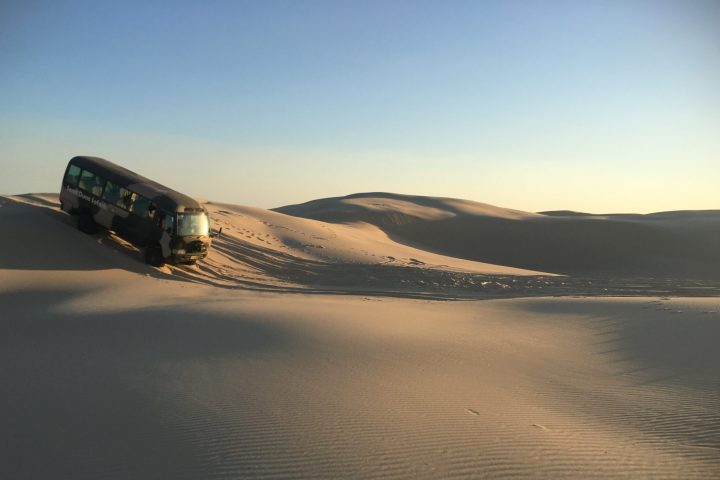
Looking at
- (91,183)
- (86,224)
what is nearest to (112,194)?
(91,183)

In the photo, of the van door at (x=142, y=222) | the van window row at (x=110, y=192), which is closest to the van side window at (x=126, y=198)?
A: the van window row at (x=110, y=192)

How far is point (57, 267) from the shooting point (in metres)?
17.0

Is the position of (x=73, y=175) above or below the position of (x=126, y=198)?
above

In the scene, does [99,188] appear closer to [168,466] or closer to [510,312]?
[510,312]

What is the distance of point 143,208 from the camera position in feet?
58.1

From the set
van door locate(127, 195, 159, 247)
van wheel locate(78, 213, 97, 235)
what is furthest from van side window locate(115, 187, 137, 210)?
van wheel locate(78, 213, 97, 235)

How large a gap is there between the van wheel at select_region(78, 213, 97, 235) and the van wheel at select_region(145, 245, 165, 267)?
9.82 ft

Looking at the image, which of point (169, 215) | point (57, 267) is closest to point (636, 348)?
point (169, 215)

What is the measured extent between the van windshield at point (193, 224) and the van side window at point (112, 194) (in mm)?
2488

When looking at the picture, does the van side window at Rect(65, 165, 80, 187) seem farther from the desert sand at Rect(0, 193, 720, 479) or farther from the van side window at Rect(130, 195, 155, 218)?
the van side window at Rect(130, 195, 155, 218)

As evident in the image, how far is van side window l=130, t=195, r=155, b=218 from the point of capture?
57.8 ft

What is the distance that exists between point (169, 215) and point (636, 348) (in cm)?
1341

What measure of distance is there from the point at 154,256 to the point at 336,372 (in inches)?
480

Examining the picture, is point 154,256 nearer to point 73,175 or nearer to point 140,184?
point 140,184
